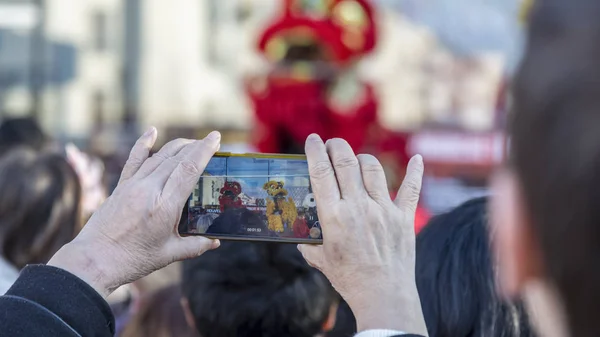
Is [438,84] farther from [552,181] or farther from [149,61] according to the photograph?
[552,181]

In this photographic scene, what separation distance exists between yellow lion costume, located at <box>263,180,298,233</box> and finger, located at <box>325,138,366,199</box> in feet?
0.37

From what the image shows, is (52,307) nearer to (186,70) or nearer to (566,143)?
(566,143)

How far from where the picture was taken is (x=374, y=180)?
1.07m

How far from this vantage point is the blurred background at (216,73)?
16.4 ft

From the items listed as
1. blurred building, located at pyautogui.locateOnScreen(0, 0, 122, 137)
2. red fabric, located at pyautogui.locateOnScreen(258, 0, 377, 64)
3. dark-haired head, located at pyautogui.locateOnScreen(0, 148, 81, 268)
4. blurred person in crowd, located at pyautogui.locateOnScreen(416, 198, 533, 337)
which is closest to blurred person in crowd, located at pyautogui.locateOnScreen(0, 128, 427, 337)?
blurred person in crowd, located at pyautogui.locateOnScreen(416, 198, 533, 337)

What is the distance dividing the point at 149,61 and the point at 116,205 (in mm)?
13482

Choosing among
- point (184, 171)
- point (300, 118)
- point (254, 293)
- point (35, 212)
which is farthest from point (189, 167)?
point (300, 118)

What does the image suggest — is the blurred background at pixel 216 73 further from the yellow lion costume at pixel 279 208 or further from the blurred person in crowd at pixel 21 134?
the yellow lion costume at pixel 279 208

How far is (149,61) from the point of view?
1426 centimetres

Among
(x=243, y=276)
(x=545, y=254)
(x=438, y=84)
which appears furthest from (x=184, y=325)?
(x=438, y=84)

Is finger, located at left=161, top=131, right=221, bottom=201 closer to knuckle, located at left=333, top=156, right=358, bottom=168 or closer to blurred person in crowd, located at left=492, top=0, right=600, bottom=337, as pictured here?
knuckle, located at left=333, top=156, right=358, bottom=168

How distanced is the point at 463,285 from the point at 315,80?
2.81 m

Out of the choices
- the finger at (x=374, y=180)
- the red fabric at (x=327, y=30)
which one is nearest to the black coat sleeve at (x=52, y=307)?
the finger at (x=374, y=180)

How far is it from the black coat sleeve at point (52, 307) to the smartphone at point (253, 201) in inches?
7.2
